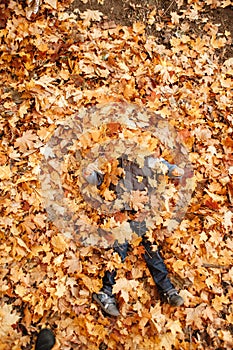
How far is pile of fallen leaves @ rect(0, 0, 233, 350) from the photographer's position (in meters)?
3.72

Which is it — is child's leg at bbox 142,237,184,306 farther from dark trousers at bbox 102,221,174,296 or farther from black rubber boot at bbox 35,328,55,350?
black rubber boot at bbox 35,328,55,350

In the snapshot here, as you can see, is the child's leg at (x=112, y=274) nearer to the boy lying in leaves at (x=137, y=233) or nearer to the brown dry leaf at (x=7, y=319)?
the boy lying in leaves at (x=137, y=233)

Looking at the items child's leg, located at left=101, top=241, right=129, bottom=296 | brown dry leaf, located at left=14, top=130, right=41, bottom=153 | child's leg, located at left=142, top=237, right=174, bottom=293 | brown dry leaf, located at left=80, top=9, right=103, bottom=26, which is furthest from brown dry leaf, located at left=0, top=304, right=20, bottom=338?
brown dry leaf, located at left=80, top=9, right=103, bottom=26

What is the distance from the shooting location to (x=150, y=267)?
13.2 feet

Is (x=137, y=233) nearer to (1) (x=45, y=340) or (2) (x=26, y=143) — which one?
(1) (x=45, y=340)

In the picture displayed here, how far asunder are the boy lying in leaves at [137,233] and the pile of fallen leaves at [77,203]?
0.11m

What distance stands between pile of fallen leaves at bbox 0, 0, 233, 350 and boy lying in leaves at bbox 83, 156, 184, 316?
0.11 metres

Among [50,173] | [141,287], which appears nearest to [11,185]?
[50,173]

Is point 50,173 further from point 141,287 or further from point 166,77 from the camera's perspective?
point 166,77

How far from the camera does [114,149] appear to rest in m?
4.64

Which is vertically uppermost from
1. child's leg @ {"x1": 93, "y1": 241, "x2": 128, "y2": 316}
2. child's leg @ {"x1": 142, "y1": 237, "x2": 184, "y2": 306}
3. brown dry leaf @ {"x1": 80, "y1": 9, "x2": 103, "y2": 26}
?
brown dry leaf @ {"x1": 80, "y1": 9, "x2": 103, "y2": 26}

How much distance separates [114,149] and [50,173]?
919mm

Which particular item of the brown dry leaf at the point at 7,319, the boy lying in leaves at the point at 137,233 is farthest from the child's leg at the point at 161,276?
the brown dry leaf at the point at 7,319

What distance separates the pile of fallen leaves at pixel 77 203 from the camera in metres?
3.72
